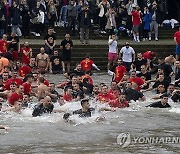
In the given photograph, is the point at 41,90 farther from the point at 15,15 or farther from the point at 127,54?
A: the point at 15,15

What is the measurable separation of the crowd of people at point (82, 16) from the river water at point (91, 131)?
386 inches

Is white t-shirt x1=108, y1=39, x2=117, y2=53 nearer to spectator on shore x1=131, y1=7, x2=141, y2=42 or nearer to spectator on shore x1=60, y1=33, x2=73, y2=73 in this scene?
spectator on shore x1=60, y1=33, x2=73, y2=73

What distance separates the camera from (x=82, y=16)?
30.9m

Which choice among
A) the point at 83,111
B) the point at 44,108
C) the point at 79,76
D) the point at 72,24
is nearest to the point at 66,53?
the point at 72,24

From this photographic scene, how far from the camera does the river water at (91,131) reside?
16.1 metres

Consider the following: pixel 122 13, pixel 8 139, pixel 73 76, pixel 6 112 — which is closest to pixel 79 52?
pixel 122 13

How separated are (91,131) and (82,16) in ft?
44.0

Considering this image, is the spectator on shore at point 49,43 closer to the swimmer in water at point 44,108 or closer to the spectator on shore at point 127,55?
the spectator on shore at point 127,55

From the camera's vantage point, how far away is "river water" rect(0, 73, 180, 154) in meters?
16.1

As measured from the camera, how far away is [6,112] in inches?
789

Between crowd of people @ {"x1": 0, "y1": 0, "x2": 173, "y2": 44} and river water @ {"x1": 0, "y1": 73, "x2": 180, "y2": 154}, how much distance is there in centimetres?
981

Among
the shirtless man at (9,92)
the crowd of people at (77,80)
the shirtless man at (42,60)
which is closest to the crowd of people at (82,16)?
the crowd of people at (77,80)

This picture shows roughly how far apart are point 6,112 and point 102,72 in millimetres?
9636

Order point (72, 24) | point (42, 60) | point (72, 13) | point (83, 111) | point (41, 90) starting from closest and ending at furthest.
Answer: point (83, 111)
point (41, 90)
point (42, 60)
point (72, 13)
point (72, 24)
